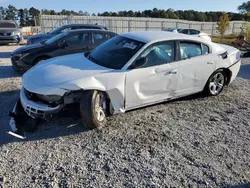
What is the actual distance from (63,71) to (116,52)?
1.13m

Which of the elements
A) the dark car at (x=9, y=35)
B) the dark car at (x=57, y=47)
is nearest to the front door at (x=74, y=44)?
the dark car at (x=57, y=47)

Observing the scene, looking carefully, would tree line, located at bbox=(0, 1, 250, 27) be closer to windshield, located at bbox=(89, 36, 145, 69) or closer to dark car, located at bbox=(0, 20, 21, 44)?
dark car, located at bbox=(0, 20, 21, 44)

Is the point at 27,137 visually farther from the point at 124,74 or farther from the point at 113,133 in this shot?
the point at 124,74

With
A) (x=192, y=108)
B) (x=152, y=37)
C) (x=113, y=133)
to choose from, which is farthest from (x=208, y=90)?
(x=113, y=133)

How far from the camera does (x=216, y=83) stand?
18.2ft

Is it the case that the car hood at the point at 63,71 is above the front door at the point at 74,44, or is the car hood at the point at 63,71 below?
below

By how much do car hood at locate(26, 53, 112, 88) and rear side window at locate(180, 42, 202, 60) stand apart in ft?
5.51

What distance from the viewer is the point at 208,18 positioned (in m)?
83.8

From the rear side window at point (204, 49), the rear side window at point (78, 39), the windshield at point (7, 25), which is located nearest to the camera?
the rear side window at point (204, 49)

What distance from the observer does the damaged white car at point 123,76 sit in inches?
143

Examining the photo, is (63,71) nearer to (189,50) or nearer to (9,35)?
(189,50)

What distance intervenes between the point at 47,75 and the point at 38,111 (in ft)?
2.04

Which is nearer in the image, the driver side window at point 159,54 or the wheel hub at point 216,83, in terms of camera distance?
the driver side window at point 159,54

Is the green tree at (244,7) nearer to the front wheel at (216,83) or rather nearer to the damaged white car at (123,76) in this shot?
the front wheel at (216,83)
